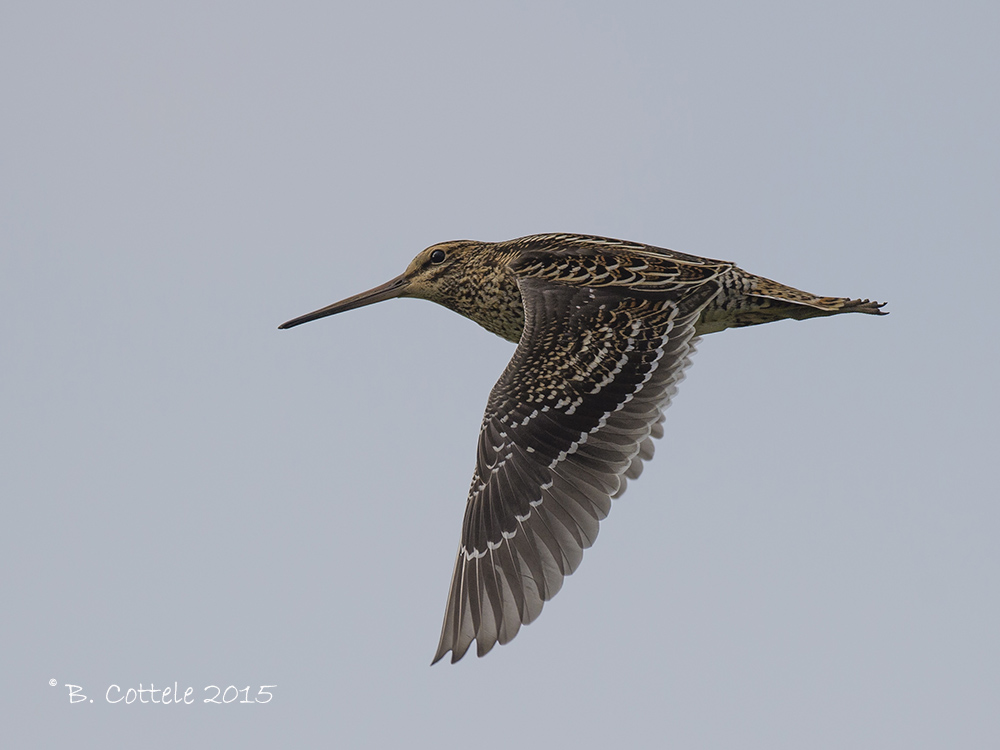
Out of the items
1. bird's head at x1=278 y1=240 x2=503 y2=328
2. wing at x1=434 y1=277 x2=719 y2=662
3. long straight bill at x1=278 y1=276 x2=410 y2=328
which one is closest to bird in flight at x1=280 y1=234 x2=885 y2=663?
wing at x1=434 y1=277 x2=719 y2=662

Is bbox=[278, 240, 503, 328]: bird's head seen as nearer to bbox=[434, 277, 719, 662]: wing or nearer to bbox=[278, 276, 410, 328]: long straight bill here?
bbox=[278, 276, 410, 328]: long straight bill

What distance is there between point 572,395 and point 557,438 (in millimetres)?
285

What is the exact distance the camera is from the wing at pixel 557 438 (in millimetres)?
6910

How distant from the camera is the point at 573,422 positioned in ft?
24.2

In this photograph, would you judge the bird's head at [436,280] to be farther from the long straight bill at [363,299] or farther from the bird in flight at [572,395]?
the bird in flight at [572,395]

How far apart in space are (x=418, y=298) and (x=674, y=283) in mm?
2416

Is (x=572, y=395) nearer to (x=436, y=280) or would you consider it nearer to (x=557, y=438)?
(x=557, y=438)

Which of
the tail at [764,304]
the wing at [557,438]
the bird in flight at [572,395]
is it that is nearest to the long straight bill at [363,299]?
the bird in flight at [572,395]

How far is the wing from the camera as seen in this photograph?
691cm

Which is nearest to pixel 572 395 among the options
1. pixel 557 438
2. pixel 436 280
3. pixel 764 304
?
pixel 557 438

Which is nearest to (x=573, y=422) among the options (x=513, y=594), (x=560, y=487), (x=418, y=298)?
(x=560, y=487)

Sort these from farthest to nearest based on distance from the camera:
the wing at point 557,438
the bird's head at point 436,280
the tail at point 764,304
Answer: the bird's head at point 436,280, the tail at point 764,304, the wing at point 557,438

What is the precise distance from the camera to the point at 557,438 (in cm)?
736

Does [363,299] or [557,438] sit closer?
[557,438]
